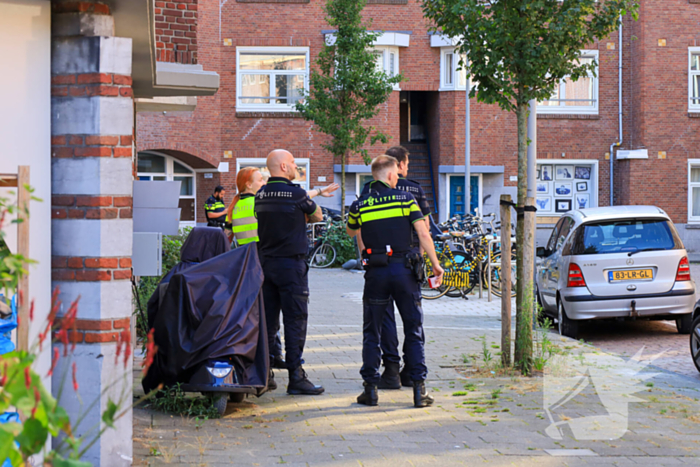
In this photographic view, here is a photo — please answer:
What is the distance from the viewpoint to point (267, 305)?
21.5 ft

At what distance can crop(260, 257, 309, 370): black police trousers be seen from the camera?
6434mm

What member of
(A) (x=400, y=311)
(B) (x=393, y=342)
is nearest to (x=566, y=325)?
(B) (x=393, y=342)

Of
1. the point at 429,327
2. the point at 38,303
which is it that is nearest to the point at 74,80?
the point at 38,303

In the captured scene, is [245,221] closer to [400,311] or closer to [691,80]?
[400,311]

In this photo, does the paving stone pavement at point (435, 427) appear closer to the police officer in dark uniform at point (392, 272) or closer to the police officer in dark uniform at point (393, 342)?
the police officer in dark uniform at point (393, 342)

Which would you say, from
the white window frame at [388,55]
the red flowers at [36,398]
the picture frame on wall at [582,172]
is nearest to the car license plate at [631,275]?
the red flowers at [36,398]

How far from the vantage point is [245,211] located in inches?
281


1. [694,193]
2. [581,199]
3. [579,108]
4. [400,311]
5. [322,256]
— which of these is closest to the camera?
[400,311]

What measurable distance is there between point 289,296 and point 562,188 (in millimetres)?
23143

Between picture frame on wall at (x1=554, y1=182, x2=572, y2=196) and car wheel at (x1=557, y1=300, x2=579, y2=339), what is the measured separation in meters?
18.3

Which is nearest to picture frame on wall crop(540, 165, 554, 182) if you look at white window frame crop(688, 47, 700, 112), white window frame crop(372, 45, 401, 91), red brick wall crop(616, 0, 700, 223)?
red brick wall crop(616, 0, 700, 223)

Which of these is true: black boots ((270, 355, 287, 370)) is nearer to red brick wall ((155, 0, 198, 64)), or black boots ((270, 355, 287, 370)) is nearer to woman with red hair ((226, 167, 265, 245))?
woman with red hair ((226, 167, 265, 245))

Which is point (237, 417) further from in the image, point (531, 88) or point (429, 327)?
point (429, 327)

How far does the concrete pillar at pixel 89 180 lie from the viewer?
431cm
